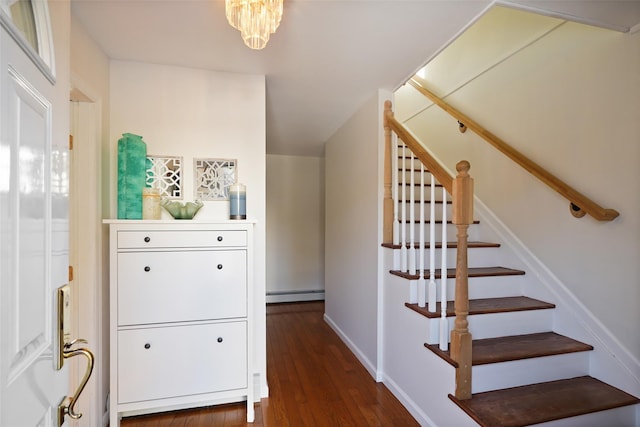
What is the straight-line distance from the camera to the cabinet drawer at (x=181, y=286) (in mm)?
1748

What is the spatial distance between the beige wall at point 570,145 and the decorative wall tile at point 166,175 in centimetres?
245

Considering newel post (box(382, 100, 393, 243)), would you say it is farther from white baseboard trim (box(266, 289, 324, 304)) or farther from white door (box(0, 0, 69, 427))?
white baseboard trim (box(266, 289, 324, 304))

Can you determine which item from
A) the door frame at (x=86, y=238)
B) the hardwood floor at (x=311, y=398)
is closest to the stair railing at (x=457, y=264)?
the hardwood floor at (x=311, y=398)

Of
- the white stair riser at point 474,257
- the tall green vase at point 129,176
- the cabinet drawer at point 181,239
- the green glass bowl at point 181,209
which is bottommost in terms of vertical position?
the white stair riser at point 474,257

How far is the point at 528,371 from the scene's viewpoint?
5.42 feet

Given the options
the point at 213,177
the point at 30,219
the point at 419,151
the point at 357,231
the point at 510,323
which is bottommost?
the point at 510,323

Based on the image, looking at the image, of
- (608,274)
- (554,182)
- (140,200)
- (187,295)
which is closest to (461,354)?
(608,274)

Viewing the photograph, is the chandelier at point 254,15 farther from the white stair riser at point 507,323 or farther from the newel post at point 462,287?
the white stair riser at point 507,323

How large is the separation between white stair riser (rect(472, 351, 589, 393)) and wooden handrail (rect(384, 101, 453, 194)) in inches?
38.8

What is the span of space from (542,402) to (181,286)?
204cm

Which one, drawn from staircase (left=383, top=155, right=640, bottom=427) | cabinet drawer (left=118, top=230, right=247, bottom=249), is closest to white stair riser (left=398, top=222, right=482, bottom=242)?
staircase (left=383, top=155, right=640, bottom=427)

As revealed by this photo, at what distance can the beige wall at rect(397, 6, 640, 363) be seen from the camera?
1.60 m

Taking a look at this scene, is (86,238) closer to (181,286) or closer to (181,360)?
(181,286)

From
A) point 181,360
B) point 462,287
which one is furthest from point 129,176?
point 462,287
